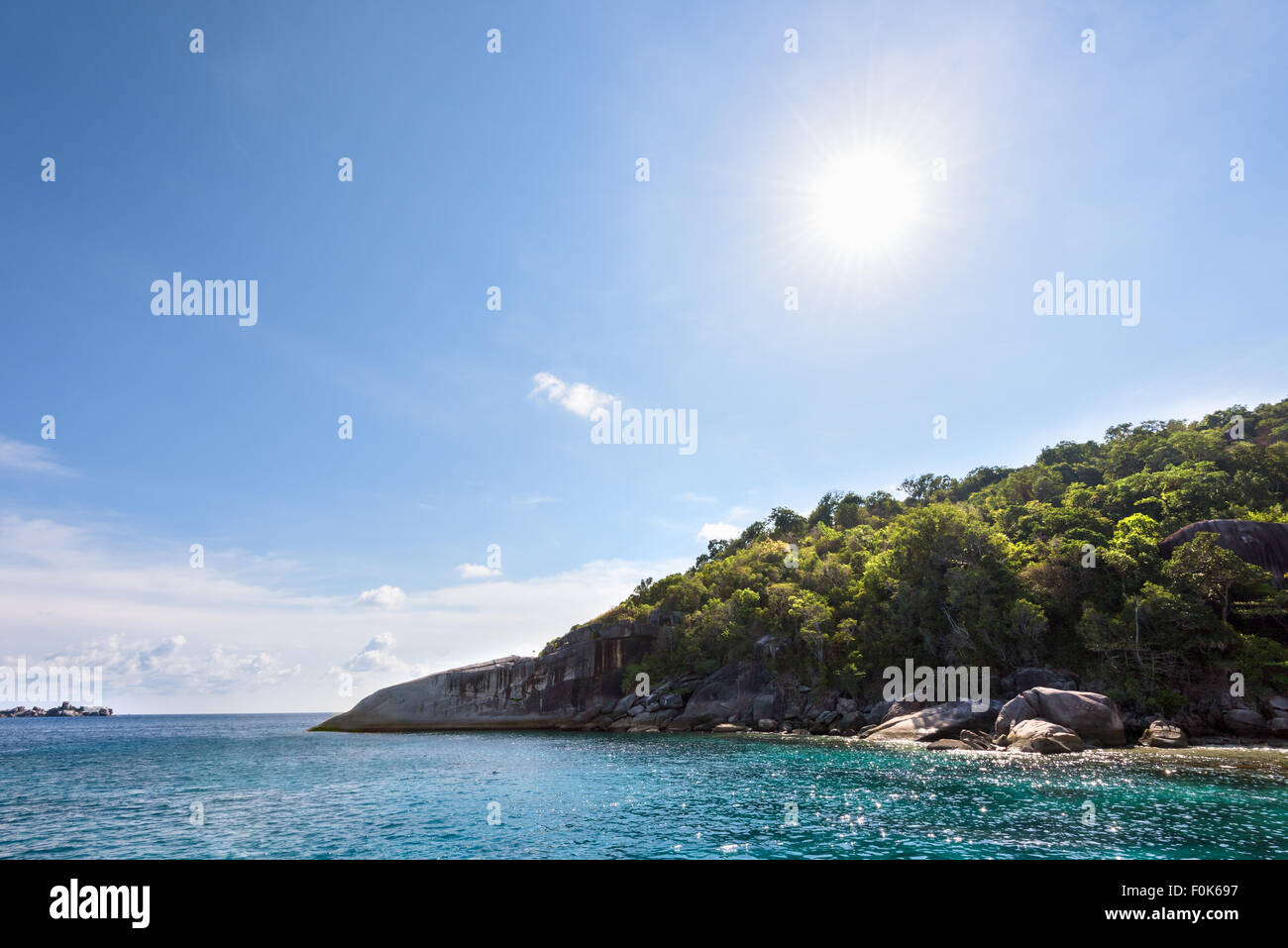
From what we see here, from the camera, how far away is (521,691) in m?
80.6

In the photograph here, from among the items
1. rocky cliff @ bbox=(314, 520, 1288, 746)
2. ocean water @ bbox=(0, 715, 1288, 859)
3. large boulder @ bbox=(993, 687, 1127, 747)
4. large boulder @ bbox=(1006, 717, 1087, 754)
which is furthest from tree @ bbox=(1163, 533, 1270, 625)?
large boulder @ bbox=(1006, 717, 1087, 754)

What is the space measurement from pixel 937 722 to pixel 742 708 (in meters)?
25.4

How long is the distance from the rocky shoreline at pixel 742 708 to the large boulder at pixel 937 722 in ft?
0.28

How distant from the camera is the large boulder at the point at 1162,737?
3559 centimetres

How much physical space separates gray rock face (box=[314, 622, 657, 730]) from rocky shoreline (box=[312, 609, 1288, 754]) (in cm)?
15

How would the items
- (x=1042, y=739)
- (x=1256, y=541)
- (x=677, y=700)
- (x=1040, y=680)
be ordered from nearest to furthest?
(x=1042, y=739) → (x=1256, y=541) → (x=1040, y=680) → (x=677, y=700)

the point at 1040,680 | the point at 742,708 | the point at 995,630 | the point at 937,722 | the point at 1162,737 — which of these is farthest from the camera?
the point at 742,708

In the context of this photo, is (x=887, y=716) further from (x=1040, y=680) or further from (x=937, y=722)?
(x=1040, y=680)

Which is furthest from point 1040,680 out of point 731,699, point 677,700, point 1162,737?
point 677,700

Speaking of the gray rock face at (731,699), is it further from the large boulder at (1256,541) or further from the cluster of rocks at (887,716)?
the large boulder at (1256,541)

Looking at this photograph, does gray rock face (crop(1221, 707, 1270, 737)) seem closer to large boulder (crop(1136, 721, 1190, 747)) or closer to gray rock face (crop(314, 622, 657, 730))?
large boulder (crop(1136, 721, 1190, 747))

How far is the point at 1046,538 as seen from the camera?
56.4m
